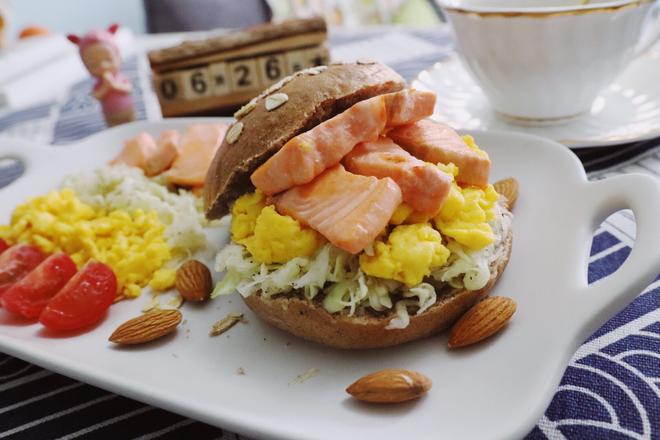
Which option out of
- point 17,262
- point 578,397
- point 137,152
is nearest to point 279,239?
point 578,397

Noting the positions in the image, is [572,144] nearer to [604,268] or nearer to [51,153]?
[604,268]

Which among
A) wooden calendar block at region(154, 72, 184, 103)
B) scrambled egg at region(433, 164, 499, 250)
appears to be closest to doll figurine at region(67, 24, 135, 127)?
wooden calendar block at region(154, 72, 184, 103)

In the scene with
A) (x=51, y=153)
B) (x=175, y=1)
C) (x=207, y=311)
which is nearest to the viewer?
(x=207, y=311)

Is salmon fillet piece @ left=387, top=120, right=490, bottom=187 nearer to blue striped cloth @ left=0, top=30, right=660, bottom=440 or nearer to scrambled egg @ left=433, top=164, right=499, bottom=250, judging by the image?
scrambled egg @ left=433, top=164, right=499, bottom=250

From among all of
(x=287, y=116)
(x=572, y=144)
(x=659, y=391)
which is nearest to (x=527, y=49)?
(x=572, y=144)

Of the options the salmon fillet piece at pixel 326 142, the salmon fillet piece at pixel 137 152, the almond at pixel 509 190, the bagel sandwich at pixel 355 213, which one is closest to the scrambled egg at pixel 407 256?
the bagel sandwich at pixel 355 213

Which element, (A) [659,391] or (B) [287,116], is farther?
(B) [287,116]

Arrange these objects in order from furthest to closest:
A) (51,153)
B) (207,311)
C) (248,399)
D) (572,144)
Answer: (51,153)
(572,144)
(207,311)
(248,399)

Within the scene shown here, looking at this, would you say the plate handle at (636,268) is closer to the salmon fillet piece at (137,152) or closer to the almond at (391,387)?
the almond at (391,387)

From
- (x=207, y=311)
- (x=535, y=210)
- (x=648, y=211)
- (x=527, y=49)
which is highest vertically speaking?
(x=527, y=49)
